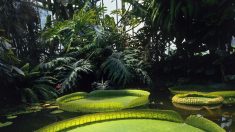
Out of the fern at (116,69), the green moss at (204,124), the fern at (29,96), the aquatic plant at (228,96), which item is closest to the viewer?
the green moss at (204,124)

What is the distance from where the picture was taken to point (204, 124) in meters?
4.17

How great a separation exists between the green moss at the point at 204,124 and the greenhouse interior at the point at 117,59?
1931 mm

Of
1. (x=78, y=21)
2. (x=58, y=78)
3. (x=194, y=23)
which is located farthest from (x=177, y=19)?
(x=58, y=78)

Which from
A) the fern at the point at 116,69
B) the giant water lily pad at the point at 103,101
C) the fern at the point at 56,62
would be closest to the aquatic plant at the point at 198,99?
the giant water lily pad at the point at 103,101

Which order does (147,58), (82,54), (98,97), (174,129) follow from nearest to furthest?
1. (174,129)
2. (98,97)
3. (82,54)
4. (147,58)

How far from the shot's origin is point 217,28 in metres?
10.1

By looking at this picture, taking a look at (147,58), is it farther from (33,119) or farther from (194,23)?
(33,119)

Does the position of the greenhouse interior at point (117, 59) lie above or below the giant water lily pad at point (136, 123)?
above

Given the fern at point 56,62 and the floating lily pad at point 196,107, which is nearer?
the floating lily pad at point 196,107

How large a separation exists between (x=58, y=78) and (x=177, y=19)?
3.85 m

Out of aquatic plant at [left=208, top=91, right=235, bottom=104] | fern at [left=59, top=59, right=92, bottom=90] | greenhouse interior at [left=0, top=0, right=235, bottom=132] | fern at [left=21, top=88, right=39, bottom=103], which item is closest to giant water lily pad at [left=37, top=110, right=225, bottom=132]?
greenhouse interior at [left=0, top=0, right=235, bottom=132]

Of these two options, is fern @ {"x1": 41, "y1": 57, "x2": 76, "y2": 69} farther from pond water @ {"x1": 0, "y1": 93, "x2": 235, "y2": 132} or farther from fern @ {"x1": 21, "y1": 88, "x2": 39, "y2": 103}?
pond water @ {"x1": 0, "y1": 93, "x2": 235, "y2": 132}

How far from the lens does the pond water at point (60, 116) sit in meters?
5.86

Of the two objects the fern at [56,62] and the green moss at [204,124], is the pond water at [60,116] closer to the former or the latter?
the green moss at [204,124]
